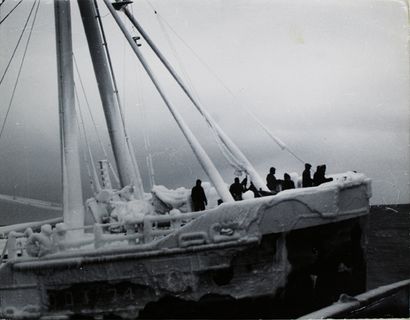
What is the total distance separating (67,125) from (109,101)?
2194mm

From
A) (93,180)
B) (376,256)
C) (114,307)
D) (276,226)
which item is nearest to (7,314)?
(114,307)

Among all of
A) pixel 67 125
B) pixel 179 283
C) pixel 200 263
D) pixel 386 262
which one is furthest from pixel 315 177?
pixel 386 262

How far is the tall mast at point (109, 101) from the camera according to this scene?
13.9m

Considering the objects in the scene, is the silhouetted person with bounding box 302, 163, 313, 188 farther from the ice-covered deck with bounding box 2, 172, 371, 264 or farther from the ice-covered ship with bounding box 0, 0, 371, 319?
the ice-covered deck with bounding box 2, 172, 371, 264

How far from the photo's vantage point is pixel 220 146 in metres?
12.7

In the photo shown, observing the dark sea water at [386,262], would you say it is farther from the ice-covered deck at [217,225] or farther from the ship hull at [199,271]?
the ship hull at [199,271]

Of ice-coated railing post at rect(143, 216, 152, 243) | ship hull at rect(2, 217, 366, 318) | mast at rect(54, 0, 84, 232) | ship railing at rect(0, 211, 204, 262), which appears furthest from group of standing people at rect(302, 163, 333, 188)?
mast at rect(54, 0, 84, 232)

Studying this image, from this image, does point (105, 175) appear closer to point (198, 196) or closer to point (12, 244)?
point (198, 196)

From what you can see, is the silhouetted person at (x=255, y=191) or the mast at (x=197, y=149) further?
the silhouetted person at (x=255, y=191)

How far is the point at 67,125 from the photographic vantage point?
1245 centimetres

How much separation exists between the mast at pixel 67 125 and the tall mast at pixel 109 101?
992 mm

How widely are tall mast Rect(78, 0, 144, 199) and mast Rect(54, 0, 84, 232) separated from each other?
3.26ft

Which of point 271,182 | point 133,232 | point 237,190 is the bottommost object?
point 133,232

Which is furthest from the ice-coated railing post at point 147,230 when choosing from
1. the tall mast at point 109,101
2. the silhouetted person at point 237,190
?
the tall mast at point 109,101
